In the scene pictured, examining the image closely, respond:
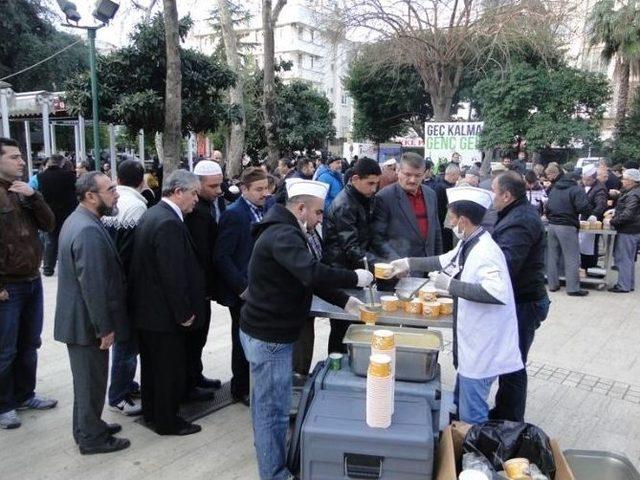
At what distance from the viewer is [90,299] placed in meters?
3.19

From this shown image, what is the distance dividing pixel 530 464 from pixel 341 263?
6.59 feet

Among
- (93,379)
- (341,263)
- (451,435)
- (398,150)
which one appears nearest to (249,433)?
(93,379)

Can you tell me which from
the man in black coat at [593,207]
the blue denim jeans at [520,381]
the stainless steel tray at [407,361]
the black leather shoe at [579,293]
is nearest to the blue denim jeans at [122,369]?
the stainless steel tray at [407,361]

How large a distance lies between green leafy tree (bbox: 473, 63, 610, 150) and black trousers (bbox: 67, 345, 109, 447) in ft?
65.5

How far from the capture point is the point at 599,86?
20562mm

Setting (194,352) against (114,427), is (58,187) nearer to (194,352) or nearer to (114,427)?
(194,352)

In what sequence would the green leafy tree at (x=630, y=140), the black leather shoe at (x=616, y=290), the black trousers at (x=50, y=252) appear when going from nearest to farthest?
the black leather shoe at (x=616, y=290), the black trousers at (x=50, y=252), the green leafy tree at (x=630, y=140)

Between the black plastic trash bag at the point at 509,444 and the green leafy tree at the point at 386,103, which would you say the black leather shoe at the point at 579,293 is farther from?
the green leafy tree at the point at 386,103

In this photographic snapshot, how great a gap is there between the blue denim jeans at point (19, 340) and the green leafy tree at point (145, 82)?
5.57 meters

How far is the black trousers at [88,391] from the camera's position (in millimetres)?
3348

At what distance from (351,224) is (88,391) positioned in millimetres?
2168

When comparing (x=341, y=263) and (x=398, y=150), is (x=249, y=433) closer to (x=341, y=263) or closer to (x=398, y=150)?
(x=341, y=263)

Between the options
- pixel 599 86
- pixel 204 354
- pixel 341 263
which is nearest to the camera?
pixel 341 263

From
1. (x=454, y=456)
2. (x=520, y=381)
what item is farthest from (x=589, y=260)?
(x=454, y=456)
